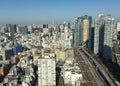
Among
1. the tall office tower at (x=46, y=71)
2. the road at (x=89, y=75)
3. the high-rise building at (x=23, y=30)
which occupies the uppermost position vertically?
the high-rise building at (x=23, y=30)

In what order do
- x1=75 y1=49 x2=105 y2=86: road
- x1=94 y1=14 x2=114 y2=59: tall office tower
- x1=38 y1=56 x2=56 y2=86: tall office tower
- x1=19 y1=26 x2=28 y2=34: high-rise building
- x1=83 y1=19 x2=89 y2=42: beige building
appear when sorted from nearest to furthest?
x1=38 y1=56 x2=56 y2=86: tall office tower
x1=75 y1=49 x2=105 y2=86: road
x1=94 y1=14 x2=114 y2=59: tall office tower
x1=83 y1=19 x2=89 y2=42: beige building
x1=19 y1=26 x2=28 y2=34: high-rise building

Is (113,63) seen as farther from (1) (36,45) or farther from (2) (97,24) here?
(1) (36,45)

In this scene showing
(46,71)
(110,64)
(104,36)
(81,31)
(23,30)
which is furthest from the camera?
(23,30)

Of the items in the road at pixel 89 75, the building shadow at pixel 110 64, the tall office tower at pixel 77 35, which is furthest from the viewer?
the tall office tower at pixel 77 35

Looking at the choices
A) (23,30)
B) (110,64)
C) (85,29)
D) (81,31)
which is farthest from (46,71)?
(23,30)

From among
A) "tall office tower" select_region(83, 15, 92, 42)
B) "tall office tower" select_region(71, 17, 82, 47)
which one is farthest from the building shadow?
"tall office tower" select_region(83, 15, 92, 42)

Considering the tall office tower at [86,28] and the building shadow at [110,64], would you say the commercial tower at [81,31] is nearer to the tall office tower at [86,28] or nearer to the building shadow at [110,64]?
the tall office tower at [86,28]

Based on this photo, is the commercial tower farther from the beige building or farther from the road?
the road

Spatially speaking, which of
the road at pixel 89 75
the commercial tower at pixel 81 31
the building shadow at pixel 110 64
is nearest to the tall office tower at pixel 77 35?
the commercial tower at pixel 81 31

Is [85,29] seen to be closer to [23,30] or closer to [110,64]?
[110,64]
